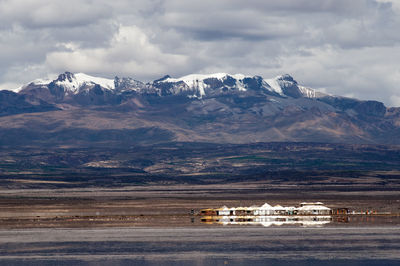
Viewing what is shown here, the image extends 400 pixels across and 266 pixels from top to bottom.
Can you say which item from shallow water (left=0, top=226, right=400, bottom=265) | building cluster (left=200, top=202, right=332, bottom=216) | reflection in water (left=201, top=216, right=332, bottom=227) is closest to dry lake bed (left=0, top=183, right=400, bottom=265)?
shallow water (left=0, top=226, right=400, bottom=265)

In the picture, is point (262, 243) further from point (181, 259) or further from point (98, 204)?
point (98, 204)

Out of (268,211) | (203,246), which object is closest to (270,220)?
(268,211)

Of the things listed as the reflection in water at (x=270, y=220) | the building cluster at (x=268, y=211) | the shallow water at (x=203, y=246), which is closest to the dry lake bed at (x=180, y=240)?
the shallow water at (x=203, y=246)

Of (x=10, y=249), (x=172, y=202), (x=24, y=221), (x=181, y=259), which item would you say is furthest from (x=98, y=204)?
(x=181, y=259)

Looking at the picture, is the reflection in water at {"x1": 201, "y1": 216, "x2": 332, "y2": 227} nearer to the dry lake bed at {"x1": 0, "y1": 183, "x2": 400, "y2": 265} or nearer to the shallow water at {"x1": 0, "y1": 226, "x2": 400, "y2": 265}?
the dry lake bed at {"x1": 0, "y1": 183, "x2": 400, "y2": 265}

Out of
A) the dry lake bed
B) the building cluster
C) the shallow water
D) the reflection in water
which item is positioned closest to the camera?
the shallow water

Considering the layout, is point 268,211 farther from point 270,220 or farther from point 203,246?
point 203,246
